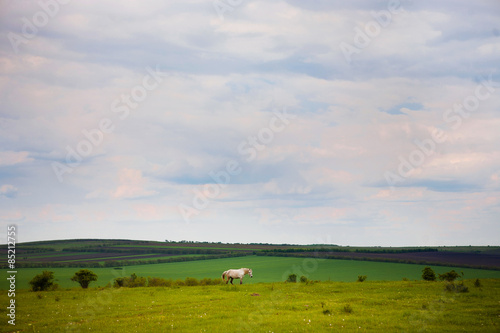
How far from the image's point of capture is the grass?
22.4 m

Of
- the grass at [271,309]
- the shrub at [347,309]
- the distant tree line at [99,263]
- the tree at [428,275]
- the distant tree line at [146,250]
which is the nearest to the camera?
the grass at [271,309]

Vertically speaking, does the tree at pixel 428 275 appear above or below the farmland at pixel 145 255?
above

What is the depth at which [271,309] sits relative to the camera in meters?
27.6

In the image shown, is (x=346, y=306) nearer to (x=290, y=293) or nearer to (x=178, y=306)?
(x=290, y=293)

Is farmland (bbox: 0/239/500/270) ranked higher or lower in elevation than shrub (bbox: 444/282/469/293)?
lower

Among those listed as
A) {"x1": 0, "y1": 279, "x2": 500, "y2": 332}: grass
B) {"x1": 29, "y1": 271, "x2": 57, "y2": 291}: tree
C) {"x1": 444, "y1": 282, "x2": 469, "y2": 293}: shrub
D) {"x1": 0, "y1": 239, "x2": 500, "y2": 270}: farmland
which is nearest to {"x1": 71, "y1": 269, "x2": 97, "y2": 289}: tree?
{"x1": 29, "y1": 271, "x2": 57, "y2": 291}: tree

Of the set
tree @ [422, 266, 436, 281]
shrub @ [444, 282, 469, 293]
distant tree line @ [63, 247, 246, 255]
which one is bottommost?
distant tree line @ [63, 247, 246, 255]

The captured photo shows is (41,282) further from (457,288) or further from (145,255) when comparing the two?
(145,255)

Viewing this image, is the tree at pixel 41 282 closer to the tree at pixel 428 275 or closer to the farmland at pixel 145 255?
the tree at pixel 428 275

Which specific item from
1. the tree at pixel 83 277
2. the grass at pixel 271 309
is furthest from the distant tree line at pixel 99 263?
the grass at pixel 271 309

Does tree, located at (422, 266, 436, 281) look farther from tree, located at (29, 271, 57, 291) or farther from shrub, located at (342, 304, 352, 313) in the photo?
tree, located at (29, 271, 57, 291)

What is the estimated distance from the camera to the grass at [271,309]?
22406 mm

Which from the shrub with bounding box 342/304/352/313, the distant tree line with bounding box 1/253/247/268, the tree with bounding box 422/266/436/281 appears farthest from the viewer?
the distant tree line with bounding box 1/253/247/268

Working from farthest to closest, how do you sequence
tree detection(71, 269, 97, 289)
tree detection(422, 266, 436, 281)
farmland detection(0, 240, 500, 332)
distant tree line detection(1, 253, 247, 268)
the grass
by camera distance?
1. distant tree line detection(1, 253, 247, 268)
2. tree detection(71, 269, 97, 289)
3. tree detection(422, 266, 436, 281)
4. farmland detection(0, 240, 500, 332)
5. the grass
